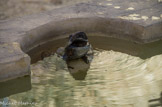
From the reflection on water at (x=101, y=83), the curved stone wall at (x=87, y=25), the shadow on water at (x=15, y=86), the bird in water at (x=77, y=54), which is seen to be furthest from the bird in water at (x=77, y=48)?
the shadow on water at (x=15, y=86)

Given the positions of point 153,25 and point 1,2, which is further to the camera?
point 1,2

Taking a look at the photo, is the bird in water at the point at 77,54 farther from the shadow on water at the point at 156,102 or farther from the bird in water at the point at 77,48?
the shadow on water at the point at 156,102

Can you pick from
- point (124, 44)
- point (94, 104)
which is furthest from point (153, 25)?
point (94, 104)

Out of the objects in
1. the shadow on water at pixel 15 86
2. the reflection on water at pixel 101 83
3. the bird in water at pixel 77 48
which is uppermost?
the bird in water at pixel 77 48

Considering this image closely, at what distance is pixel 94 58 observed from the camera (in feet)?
16.2

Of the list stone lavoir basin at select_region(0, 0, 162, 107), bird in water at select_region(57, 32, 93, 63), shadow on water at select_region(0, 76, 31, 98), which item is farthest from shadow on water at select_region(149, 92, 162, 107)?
shadow on water at select_region(0, 76, 31, 98)

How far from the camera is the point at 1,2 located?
7141 millimetres

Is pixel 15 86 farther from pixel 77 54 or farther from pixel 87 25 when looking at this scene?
pixel 87 25

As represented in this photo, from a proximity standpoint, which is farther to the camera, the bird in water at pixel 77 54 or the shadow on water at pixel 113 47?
the shadow on water at pixel 113 47

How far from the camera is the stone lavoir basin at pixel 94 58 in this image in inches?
166

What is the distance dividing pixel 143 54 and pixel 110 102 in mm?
1292

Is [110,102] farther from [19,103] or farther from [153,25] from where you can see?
[153,25]

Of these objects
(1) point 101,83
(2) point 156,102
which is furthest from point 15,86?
(2) point 156,102

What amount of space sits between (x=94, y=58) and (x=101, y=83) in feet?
1.86
